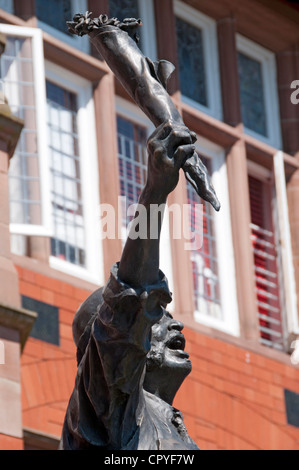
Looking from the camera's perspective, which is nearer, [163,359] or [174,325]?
[163,359]

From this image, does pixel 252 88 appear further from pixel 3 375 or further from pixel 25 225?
pixel 3 375

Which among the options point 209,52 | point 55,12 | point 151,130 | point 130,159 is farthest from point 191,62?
point 55,12

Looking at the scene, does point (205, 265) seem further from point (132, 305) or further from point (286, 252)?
point (132, 305)

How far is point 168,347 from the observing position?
4.81 meters

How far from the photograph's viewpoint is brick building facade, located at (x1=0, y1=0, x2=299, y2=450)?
509 inches

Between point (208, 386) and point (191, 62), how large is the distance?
3.37 meters

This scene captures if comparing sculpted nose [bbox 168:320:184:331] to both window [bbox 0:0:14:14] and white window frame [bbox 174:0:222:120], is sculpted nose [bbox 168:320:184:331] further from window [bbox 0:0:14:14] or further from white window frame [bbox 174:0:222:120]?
white window frame [bbox 174:0:222:120]

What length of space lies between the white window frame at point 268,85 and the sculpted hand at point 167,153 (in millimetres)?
13280

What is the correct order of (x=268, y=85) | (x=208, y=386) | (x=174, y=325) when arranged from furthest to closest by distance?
(x=268, y=85)
(x=208, y=386)
(x=174, y=325)

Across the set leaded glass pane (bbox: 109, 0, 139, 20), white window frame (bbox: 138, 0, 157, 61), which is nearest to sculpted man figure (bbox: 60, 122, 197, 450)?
leaded glass pane (bbox: 109, 0, 139, 20)

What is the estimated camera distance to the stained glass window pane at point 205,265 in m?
16.0

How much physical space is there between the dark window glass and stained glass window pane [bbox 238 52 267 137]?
4.70m

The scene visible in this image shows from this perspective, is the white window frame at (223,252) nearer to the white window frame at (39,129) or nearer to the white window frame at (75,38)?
the white window frame at (75,38)

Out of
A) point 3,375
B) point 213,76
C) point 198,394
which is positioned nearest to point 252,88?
point 213,76
